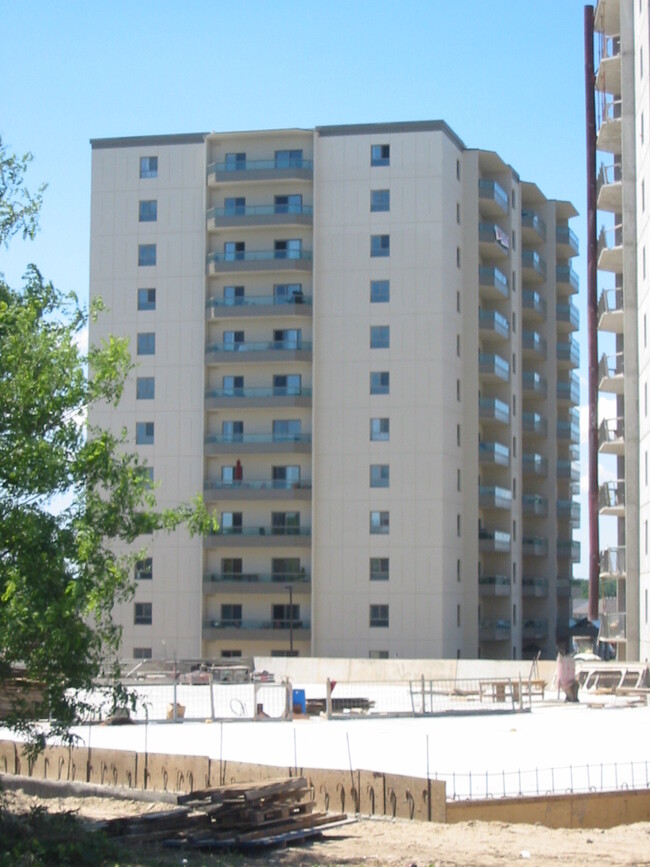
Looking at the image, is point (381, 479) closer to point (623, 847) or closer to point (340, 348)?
point (340, 348)

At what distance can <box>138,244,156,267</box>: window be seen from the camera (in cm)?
8631

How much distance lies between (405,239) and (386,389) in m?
9.53

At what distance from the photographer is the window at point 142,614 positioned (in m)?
83.1

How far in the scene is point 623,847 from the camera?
72.6ft

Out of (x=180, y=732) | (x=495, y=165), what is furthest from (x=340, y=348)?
(x=180, y=732)

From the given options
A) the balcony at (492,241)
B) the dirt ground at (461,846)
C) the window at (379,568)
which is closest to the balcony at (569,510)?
the balcony at (492,241)

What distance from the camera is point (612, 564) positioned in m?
61.3

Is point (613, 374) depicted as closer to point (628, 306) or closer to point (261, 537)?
point (628, 306)

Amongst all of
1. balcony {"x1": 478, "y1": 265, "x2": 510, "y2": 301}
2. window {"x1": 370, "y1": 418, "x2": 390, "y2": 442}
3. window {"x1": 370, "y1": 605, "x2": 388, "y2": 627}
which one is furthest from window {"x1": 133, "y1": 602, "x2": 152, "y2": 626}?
balcony {"x1": 478, "y1": 265, "x2": 510, "y2": 301}

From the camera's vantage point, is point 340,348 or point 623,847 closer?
point 623,847

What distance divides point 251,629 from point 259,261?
2329 centimetres

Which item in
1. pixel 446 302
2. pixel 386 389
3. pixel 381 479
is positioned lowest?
pixel 381 479

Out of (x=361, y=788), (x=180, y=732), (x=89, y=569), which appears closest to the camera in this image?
(x=89, y=569)

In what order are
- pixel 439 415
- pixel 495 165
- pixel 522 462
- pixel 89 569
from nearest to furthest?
pixel 89 569
pixel 439 415
pixel 495 165
pixel 522 462
